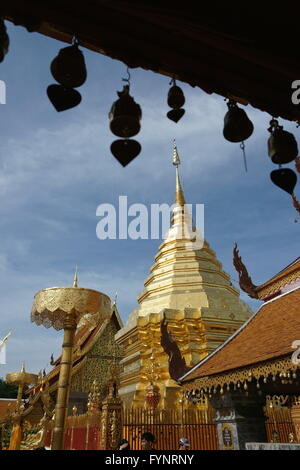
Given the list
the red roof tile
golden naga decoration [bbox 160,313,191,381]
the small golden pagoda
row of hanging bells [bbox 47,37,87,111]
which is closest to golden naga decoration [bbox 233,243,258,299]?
the red roof tile

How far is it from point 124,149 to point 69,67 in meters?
0.57

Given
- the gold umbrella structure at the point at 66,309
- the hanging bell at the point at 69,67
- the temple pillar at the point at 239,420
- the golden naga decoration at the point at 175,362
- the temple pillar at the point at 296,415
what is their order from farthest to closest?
the temple pillar at the point at 296,415 < the golden naga decoration at the point at 175,362 < the temple pillar at the point at 239,420 < the gold umbrella structure at the point at 66,309 < the hanging bell at the point at 69,67

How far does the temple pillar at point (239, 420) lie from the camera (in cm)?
701

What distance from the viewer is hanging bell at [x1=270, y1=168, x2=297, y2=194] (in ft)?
8.98

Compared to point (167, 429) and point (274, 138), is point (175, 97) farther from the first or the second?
point (167, 429)

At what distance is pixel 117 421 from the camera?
8031 mm

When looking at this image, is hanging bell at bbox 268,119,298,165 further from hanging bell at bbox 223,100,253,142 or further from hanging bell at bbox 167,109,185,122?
hanging bell at bbox 167,109,185,122

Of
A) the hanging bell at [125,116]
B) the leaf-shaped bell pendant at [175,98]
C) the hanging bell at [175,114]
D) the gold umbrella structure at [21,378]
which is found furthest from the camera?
the gold umbrella structure at [21,378]

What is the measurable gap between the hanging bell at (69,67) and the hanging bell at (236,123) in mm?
1050

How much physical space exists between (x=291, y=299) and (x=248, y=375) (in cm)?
252

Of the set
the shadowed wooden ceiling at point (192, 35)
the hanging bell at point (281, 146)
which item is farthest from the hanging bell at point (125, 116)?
the hanging bell at point (281, 146)

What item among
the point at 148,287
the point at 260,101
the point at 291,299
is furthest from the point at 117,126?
the point at 148,287

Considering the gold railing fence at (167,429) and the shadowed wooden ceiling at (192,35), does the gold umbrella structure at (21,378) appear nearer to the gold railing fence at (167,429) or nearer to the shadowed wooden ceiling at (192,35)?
the gold railing fence at (167,429)

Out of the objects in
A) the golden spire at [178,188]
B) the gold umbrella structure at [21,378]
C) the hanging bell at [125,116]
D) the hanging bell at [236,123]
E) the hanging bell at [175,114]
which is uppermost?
the golden spire at [178,188]
